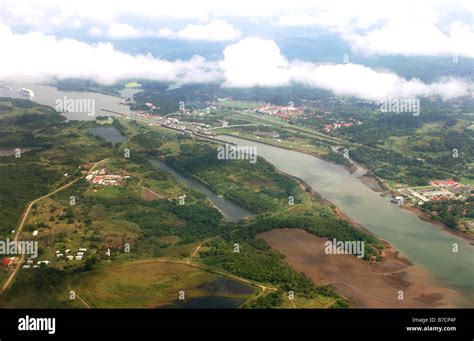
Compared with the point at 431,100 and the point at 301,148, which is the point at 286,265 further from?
the point at 431,100

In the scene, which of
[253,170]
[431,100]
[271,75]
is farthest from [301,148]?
[271,75]

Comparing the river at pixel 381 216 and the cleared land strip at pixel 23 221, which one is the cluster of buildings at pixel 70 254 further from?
the river at pixel 381 216

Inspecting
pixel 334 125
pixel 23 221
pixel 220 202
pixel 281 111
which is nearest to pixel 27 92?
pixel 281 111

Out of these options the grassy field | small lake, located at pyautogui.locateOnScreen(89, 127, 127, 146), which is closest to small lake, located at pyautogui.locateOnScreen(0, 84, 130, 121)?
small lake, located at pyautogui.locateOnScreen(89, 127, 127, 146)

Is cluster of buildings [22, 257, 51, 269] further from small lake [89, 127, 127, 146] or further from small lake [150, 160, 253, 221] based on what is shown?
small lake [89, 127, 127, 146]
